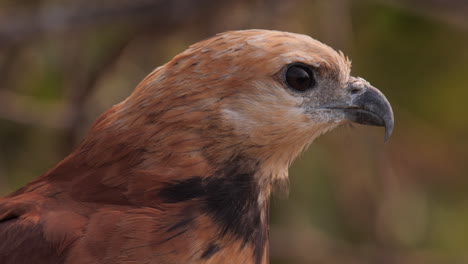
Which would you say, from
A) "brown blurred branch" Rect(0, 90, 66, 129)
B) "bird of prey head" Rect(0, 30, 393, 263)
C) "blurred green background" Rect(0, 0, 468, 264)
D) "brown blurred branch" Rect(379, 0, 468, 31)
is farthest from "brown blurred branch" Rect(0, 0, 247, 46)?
"bird of prey head" Rect(0, 30, 393, 263)

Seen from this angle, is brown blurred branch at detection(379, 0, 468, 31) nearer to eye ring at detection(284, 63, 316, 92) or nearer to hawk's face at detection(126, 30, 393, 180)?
hawk's face at detection(126, 30, 393, 180)

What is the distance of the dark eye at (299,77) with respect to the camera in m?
3.09

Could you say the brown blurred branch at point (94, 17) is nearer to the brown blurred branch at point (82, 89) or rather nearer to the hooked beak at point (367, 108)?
the brown blurred branch at point (82, 89)

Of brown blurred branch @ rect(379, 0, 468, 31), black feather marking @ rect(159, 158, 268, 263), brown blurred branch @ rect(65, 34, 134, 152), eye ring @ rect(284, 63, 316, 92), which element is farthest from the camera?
brown blurred branch @ rect(379, 0, 468, 31)

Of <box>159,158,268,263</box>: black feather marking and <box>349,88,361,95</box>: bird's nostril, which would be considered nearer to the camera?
<box>159,158,268,263</box>: black feather marking

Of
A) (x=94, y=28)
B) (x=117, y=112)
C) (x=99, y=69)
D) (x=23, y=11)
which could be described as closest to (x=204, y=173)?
(x=117, y=112)

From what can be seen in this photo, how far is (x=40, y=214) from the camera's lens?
2.93m

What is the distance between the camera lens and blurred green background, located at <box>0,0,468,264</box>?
18.4 feet

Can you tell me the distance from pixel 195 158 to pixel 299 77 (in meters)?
0.56

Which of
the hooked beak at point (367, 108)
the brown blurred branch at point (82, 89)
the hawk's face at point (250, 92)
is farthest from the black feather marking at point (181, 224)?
the brown blurred branch at point (82, 89)

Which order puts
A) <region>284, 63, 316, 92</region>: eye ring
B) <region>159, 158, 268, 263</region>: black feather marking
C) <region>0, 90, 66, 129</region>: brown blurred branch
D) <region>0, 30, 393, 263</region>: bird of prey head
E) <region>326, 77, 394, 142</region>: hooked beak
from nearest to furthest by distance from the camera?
<region>0, 30, 393, 263</region>: bird of prey head → <region>159, 158, 268, 263</region>: black feather marking → <region>284, 63, 316, 92</region>: eye ring → <region>326, 77, 394, 142</region>: hooked beak → <region>0, 90, 66, 129</region>: brown blurred branch

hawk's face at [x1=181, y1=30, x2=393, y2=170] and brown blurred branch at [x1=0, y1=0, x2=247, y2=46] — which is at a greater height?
hawk's face at [x1=181, y1=30, x2=393, y2=170]

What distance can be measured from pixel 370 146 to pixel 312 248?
0.95 m

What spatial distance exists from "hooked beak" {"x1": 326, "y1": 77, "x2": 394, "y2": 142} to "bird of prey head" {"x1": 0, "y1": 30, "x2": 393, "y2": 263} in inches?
5.6
